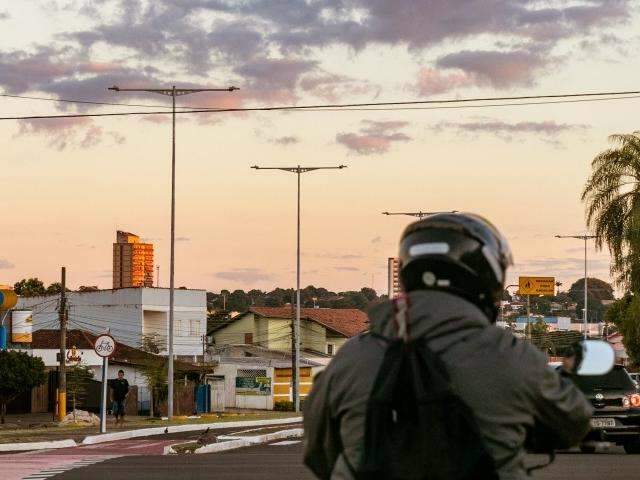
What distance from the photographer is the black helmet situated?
3670mm

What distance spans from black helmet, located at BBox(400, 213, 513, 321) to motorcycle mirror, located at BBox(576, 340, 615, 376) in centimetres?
27

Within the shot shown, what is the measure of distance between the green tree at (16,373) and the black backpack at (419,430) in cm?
4718

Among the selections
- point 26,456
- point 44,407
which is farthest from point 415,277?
point 44,407

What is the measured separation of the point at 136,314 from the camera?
307 feet

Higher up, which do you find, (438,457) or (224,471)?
(438,457)

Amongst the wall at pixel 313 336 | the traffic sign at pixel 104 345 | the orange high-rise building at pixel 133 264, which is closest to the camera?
the traffic sign at pixel 104 345

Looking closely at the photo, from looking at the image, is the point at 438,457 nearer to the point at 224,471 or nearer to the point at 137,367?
the point at 224,471

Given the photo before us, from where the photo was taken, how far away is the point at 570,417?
357 centimetres

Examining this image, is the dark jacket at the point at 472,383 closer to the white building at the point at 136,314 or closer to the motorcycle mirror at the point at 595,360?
the motorcycle mirror at the point at 595,360

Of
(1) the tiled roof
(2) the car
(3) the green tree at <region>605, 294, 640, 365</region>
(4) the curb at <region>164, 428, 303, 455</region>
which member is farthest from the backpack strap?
(1) the tiled roof

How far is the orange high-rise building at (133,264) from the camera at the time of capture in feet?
417

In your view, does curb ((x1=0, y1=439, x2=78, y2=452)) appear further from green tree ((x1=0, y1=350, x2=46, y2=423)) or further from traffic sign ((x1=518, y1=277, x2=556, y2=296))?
traffic sign ((x1=518, y1=277, x2=556, y2=296))

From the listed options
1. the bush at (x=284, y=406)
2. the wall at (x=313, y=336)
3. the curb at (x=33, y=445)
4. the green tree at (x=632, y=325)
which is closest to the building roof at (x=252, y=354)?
the wall at (x=313, y=336)

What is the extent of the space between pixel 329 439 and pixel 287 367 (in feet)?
271
